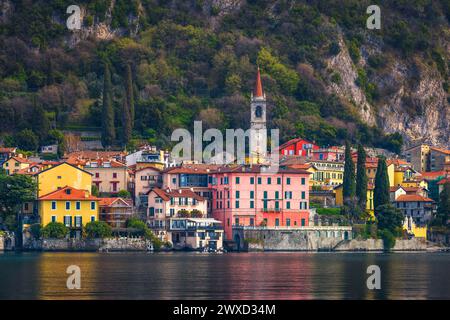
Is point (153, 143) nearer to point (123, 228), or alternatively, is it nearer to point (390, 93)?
point (123, 228)

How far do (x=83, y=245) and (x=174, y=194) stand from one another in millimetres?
9947

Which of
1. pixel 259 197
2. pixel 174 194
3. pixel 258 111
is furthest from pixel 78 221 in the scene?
pixel 258 111

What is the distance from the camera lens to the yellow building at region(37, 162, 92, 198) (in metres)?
132

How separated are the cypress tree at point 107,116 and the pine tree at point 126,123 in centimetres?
106

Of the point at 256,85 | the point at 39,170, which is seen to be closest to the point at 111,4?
the point at 256,85

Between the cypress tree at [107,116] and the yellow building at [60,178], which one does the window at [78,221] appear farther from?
the cypress tree at [107,116]

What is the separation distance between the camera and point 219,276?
8956 cm

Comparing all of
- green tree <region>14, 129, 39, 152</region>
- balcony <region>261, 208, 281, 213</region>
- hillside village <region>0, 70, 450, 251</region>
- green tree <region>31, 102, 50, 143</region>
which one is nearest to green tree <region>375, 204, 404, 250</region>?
hillside village <region>0, 70, 450, 251</region>

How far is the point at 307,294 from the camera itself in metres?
76.4

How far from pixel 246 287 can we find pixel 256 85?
286 ft

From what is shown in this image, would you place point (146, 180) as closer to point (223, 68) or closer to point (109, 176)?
point (109, 176)

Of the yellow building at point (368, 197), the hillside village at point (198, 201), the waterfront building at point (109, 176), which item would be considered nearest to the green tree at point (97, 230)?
the hillside village at point (198, 201)

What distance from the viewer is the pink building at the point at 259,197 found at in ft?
438

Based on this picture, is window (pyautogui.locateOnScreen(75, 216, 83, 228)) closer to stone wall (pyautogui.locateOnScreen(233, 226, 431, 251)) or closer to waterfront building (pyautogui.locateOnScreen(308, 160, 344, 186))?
stone wall (pyautogui.locateOnScreen(233, 226, 431, 251))
